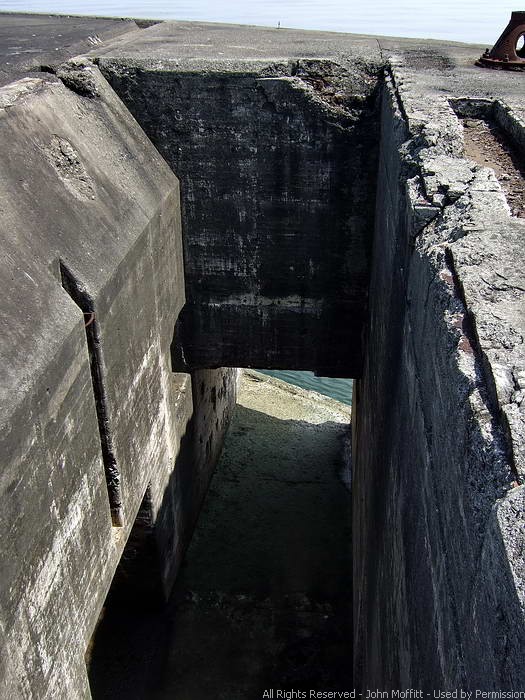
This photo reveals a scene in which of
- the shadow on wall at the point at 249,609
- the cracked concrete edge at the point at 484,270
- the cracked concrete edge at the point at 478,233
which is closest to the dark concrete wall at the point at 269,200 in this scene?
the cracked concrete edge at the point at 478,233

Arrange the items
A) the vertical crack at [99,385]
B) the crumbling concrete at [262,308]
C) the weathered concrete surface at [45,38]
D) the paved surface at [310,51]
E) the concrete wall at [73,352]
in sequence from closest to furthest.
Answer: the crumbling concrete at [262,308] → the concrete wall at [73,352] → the vertical crack at [99,385] → the weathered concrete surface at [45,38] → the paved surface at [310,51]

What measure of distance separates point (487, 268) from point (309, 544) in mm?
6180

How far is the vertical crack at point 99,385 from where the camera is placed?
375cm

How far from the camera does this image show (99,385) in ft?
13.3

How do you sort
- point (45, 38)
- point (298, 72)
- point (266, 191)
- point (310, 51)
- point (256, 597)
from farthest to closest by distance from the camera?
point (45, 38) → point (256, 597) → point (310, 51) → point (266, 191) → point (298, 72)

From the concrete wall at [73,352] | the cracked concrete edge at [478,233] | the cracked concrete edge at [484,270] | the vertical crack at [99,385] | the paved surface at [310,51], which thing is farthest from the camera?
the paved surface at [310,51]

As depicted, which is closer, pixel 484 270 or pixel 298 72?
pixel 484 270

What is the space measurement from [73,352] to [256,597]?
4.51m

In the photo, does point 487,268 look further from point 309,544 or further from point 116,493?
point 309,544

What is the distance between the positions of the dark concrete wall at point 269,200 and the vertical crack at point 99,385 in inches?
94.6

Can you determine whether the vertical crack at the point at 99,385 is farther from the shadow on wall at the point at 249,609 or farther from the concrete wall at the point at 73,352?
the shadow on wall at the point at 249,609

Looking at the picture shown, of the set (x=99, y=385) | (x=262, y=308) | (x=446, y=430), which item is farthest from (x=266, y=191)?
(x=446, y=430)

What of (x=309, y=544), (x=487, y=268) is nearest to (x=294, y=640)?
(x=309, y=544)

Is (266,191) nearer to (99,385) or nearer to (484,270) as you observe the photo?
(99,385)
